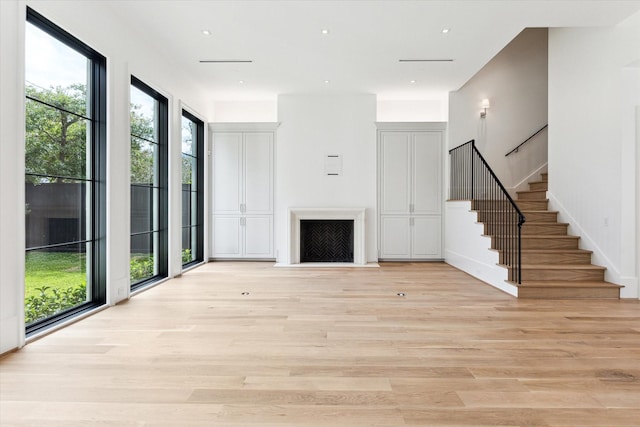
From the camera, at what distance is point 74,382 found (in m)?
2.29

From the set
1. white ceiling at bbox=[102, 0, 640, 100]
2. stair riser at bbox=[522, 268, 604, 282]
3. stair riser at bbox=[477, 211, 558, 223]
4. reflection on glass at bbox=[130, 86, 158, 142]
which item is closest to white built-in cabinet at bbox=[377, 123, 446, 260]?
white ceiling at bbox=[102, 0, 640, 100]

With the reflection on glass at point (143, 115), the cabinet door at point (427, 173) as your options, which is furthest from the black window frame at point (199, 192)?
the cabinet door at point (427, 173)

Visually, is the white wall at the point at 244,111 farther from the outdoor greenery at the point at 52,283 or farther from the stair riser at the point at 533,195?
the stair riser at the point at 533,195

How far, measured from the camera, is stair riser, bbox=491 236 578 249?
529cm

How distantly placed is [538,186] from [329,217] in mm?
3810

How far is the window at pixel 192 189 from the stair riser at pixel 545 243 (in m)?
5.00

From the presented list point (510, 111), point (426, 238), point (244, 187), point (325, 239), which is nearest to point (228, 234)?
point (244, 187)

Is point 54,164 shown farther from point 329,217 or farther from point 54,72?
point 329,217

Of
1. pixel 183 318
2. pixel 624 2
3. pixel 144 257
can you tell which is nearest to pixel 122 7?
pixel 144 257

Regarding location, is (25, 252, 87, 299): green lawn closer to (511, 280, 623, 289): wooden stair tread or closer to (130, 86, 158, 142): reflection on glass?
(130, 86, 158, 142): reflection on glass

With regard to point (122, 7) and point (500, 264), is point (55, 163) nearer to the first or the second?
point (122, 7)

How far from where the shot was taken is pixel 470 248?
6125mm

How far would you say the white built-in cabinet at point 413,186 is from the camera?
7488 mm

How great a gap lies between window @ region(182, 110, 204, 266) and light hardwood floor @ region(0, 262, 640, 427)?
8.30 feet
